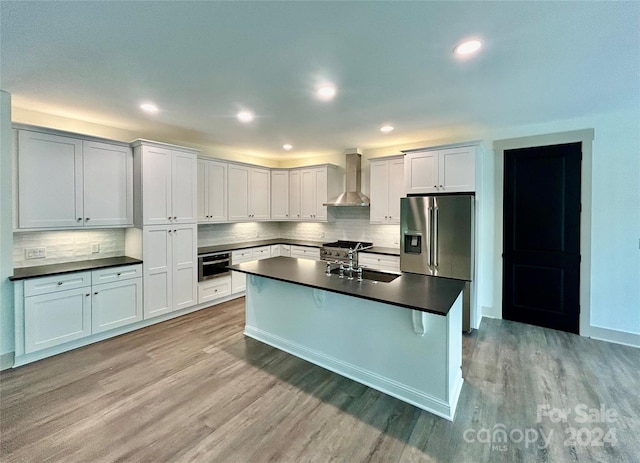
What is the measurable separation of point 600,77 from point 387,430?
3.39 meters

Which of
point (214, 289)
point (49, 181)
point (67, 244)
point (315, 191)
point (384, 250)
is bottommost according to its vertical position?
point (214, 289)

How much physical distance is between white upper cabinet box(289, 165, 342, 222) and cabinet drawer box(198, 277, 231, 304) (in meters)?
1.95

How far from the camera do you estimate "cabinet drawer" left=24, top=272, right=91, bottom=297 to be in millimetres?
2912

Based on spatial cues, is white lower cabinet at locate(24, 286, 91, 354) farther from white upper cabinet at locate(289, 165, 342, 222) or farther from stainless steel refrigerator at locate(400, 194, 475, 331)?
stainless steel refrigerator at locate(400, 194, 475, 331)

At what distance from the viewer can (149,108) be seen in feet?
10.5

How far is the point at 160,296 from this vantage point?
4.00 m

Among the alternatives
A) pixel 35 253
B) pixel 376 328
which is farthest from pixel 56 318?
pixel 376 328

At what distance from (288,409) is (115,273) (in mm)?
2768

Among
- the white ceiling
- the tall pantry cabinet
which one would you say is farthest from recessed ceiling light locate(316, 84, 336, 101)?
the tall pantry cabinet

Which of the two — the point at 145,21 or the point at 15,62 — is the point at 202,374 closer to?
the point at 145,21

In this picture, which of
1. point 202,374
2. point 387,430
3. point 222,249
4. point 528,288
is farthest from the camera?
point 222,249

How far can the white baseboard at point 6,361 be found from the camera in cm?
283

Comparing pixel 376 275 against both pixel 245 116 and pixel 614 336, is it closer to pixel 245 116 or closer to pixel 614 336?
pixel 245 116

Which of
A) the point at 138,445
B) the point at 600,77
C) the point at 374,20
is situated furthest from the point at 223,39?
the point at 600,77
